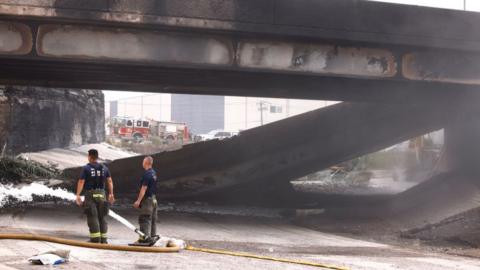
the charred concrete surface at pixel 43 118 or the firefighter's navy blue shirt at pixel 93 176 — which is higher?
the charred concrete surface at pixel 43 118

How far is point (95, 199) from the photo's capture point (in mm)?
9492

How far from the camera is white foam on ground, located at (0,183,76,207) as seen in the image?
15.3 meters

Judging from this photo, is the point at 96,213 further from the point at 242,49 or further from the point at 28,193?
the point at 28,193

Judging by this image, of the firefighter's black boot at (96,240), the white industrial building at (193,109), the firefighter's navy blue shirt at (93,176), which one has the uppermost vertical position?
the white industrial building at (193,109)

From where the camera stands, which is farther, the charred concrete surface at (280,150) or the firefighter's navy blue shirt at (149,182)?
the charred concrete surface at (280,150)

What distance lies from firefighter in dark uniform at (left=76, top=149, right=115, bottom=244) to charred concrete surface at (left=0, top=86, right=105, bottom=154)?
13911 mm

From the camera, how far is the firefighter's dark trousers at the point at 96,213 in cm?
938

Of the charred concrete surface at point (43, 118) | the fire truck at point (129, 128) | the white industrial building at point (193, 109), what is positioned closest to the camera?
the charred concrete surface at point (43, 118)

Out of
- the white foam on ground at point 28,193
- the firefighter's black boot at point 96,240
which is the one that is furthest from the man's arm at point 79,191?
the white foam on ground at point 28,193

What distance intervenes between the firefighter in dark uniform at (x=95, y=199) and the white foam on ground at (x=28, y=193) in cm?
605

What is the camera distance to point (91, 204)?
30.9 feet

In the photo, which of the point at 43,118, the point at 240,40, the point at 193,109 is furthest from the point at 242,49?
the point at 193,109

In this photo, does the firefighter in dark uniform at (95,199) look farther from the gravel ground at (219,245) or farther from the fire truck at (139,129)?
the fire truck at (139,129)

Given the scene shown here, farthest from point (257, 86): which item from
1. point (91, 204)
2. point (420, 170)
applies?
point (420, 170)
